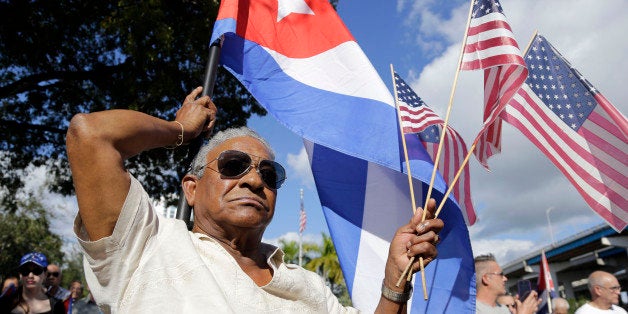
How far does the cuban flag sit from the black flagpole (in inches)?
11.0

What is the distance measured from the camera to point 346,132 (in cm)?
328

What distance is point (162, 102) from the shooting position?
804 centimetres

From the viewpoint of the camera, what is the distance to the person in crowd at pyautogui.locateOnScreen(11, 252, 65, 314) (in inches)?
179

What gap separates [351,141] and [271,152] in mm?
1030

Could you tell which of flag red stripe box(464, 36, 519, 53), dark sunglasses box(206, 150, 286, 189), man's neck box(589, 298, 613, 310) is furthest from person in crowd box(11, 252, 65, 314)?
man's neck box(589, 298, 613, 310)

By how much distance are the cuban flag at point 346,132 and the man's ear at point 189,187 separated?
115 cm

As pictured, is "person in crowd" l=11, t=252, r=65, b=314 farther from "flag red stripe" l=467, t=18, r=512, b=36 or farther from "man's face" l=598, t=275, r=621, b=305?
"man's face" l=598, t=275, r=621, b=305

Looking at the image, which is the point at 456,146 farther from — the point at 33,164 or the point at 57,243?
the point at 57,243

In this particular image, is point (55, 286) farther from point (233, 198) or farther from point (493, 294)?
point (493, 294)

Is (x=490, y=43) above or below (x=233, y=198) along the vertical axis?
above

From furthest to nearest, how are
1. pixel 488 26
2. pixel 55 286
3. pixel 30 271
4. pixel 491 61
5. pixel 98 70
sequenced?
pixel 98 70 < pixel 55 286 < pixel 30 271 < pixel 488 26 < pixel 491 61

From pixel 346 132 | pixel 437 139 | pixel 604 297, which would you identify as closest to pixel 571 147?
pixel 437 139

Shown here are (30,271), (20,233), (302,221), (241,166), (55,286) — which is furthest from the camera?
(20,233)

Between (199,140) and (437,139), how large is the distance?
2182 mm
